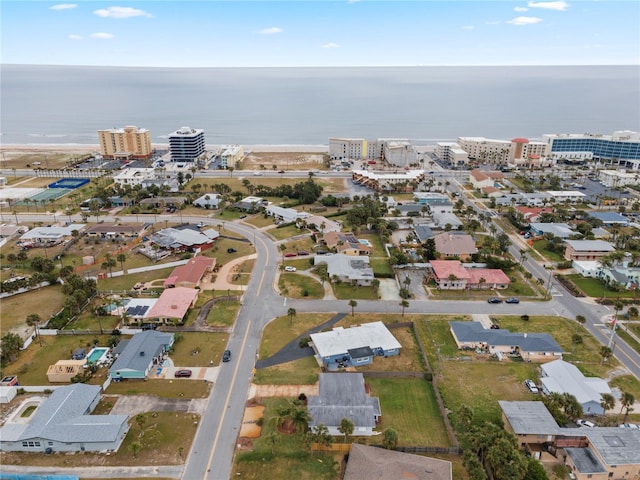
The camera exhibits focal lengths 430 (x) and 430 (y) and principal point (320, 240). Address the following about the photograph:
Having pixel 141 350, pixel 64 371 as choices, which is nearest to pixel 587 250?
pixel 141 350

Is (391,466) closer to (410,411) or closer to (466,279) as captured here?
(410,411)

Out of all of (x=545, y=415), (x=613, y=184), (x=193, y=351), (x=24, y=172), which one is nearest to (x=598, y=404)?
(x=545, y=415)

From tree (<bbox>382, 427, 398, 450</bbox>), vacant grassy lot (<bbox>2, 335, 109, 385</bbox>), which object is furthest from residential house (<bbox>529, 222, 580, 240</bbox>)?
vacant grassy lot (<bbox>2, 335, 109, 385</bbox>)

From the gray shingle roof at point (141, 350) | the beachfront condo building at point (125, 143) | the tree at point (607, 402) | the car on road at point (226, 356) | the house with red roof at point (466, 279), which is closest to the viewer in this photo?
the tree at point (607, 402)

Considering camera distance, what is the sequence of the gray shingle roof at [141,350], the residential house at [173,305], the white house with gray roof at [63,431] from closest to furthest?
the white house with gray roof at [63,431]
the gray shingle roof at [141,350]
the residential house at [173,305]

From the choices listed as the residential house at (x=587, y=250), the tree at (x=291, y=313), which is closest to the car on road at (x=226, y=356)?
the tree at (x=291, y=313)

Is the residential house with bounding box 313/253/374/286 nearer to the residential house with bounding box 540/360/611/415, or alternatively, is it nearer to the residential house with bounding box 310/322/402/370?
the residential house with bounding box 310/322/402/370

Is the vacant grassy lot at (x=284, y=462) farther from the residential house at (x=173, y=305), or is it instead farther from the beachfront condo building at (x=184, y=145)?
the beachfront condo building at (x=184, y=145)
